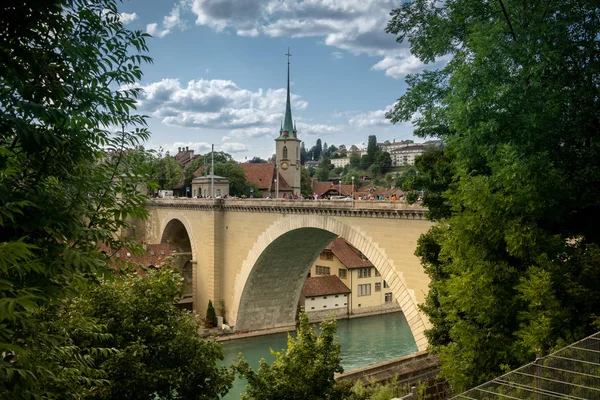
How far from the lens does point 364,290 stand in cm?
4216

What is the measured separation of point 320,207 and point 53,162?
22.5m

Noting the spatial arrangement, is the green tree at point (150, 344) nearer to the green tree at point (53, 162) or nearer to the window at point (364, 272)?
the green tree at point (53, 162)

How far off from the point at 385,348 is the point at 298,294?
27.5 feet

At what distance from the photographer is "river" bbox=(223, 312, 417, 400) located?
3130 cm

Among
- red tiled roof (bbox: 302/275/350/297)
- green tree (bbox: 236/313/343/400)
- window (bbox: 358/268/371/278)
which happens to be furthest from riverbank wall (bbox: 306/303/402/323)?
green tree (bbox: 236/313/343/400)

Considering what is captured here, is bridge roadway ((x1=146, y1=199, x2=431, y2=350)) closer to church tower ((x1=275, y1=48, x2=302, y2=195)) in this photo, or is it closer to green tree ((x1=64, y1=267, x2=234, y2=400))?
green tree ((x1=64, y1=267, x2=234, y2=400))

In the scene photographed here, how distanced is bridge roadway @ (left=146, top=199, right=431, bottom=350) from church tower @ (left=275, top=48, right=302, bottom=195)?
21361mm

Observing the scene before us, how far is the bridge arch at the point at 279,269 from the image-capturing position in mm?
30578

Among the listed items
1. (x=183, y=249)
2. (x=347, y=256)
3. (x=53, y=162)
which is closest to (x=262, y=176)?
(x=183, y=249)

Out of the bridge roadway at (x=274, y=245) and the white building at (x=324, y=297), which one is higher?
the bridge roadway at (x=274, y=245)

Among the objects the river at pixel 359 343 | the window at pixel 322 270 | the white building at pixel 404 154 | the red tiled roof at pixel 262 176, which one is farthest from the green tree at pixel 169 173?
the white building at pixel 404 154

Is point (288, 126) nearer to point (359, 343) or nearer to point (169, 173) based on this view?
point (169, 173)

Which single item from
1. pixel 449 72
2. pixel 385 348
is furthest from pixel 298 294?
pixel 449 72

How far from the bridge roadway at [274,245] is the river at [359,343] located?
2368 millimetres
